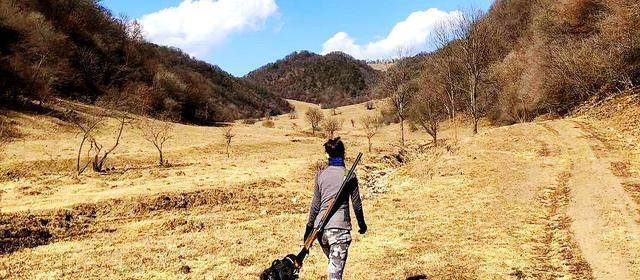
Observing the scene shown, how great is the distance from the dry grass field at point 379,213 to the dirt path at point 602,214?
1.9 inches

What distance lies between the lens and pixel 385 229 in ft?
48.3

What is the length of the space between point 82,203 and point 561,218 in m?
19.0

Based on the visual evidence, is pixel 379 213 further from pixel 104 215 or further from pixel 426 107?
pixel 426 107

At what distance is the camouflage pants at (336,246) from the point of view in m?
6.96

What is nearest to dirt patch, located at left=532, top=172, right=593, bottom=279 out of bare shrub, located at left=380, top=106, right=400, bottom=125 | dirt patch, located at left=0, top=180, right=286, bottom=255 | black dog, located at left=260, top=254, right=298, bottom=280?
black dog, located at left=260, top=254, right=298, bottom=280

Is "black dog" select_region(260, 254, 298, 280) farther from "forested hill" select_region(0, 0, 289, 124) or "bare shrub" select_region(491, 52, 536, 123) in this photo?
"forested hill" select_region(0, 0, 289, 124)

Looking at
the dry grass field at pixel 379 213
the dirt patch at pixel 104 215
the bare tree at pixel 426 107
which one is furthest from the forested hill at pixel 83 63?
the bare tree at pixel 426 107

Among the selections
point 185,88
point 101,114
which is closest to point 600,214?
point 101,114

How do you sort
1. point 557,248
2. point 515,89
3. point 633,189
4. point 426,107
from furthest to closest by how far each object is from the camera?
1. point 426,107
2. point 515,89
3. point 633,189
4. point 557,248

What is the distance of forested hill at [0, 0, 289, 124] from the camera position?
56.9 m

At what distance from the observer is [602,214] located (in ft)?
45.8

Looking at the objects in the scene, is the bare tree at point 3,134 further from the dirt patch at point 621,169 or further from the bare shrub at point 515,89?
the bare shrub at point 515,89

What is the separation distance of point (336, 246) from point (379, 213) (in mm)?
10885

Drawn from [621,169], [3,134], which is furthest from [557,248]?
[3,134]
